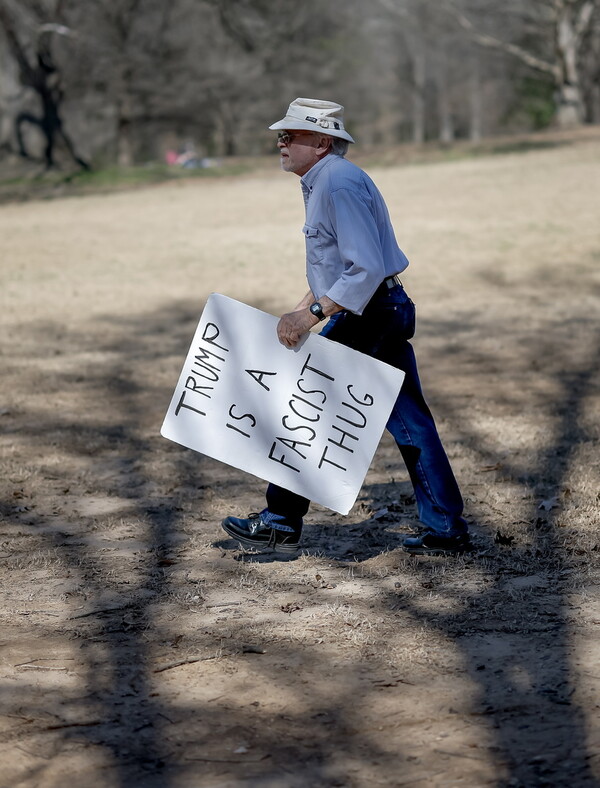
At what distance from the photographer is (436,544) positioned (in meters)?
4.74

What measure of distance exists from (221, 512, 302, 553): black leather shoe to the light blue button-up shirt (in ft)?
3.28

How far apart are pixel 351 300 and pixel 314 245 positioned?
317 mm

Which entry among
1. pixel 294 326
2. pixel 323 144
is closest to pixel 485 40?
pixel 323 144

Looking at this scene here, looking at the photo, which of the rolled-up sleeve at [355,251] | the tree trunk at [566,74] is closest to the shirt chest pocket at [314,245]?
the rolled-up sleeve at [355,251]

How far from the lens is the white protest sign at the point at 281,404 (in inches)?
173

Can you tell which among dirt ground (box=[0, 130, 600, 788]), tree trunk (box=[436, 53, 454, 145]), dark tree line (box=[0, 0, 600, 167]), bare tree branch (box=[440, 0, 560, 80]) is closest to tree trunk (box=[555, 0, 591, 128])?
dark tree line (box=[0, 0, 600, 167])

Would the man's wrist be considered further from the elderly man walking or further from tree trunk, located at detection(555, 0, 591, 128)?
tree trunk, located at detection(555, 0, 591, 128)

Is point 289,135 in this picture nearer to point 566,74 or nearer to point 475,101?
point 566,74

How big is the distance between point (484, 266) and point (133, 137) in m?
41.4

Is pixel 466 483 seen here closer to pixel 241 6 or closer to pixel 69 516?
pixel 69 516

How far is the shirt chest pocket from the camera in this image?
4305mm

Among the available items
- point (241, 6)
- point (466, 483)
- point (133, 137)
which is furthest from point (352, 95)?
point (466, 483)

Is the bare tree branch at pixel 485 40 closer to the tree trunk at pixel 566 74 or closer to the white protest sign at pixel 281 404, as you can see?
the tree trunk at pixel 566 74

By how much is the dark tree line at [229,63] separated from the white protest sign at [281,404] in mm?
29085
